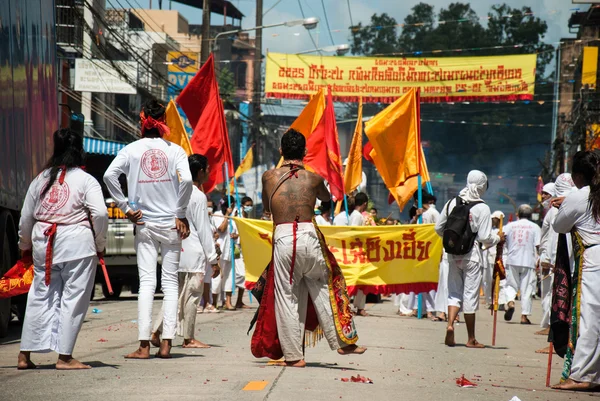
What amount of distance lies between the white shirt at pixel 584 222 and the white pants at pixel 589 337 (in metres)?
0.10

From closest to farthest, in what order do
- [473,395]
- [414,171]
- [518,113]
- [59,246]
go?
[473,395] → [59,246] → [414,171] → [518,113]

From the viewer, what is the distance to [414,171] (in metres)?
16.3

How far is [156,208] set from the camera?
8.22 m

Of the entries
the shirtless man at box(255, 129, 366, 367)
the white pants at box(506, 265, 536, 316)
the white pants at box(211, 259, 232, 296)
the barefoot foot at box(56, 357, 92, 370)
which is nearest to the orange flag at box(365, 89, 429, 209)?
the white pants at box(506, 265, 536, 316)

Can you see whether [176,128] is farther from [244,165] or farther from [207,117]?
[244,165]

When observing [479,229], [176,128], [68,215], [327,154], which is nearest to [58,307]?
[68,215]

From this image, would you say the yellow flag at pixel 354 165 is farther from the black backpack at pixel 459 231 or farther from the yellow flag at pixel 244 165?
the black backpack at pixel 459 231

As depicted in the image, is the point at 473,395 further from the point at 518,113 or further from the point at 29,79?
the point at 518,113

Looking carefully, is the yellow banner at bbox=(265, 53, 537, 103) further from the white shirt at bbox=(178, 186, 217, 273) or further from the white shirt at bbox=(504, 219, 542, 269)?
the white shirt at bbox=(178, 186, 217, 273)

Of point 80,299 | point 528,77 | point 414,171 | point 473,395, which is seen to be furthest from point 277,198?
point 528,77

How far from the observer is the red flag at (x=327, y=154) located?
58.5ft

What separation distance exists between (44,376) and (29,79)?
5.57 metres

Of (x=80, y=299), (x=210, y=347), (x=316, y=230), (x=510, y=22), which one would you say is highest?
(x=510, y=22)

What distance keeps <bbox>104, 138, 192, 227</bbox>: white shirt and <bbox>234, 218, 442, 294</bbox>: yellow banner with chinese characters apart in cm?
695
